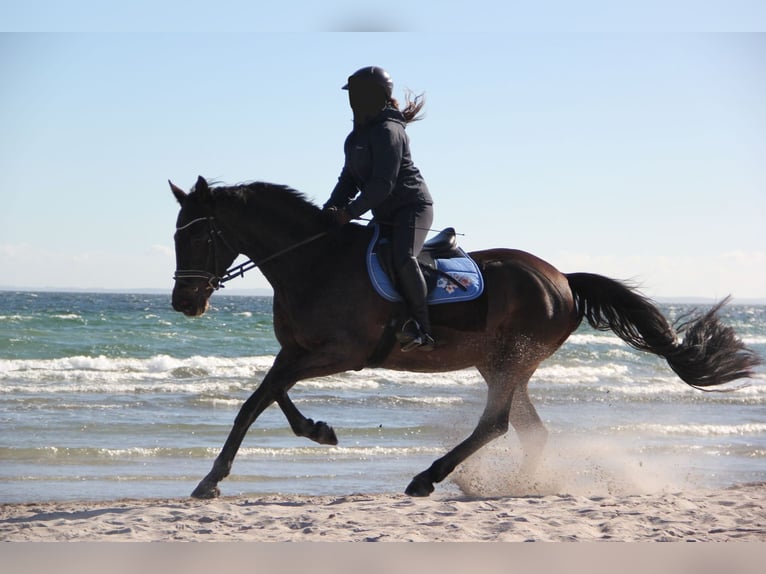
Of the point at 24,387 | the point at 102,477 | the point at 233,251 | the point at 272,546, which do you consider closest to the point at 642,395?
the point at 24,387

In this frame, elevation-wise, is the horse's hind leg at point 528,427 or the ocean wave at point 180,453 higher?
the horse's hind leg at point 528,427

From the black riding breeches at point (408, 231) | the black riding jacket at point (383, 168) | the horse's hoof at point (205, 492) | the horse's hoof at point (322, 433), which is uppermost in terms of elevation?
the black riding jacket at point (383, 168)

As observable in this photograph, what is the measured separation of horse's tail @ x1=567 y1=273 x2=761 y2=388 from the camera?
7264 millimetres

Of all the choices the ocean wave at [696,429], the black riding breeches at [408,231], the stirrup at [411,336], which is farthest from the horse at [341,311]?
the ocean wave at [696,429]

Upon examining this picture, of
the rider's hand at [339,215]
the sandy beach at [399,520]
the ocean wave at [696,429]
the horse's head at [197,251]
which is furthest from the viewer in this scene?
the ocean wave at [696,429]

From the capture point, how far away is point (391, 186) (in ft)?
20.4

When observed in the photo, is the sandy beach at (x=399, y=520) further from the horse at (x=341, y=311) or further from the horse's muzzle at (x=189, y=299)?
the horse's muzzle at (x=189, y=299)

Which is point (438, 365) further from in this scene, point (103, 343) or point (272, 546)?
point (103, 343)

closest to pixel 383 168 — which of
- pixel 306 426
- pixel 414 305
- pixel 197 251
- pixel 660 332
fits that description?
pixel 414 305

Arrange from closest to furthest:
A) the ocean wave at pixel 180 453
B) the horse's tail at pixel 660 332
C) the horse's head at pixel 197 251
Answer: the horse's head at pixel 197 251, the horse's tail at pixel 660 332, the ocean wave at pixel 180 453

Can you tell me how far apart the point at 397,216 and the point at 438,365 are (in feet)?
3.48

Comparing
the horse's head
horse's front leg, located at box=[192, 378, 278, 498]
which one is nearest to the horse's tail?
A: horse's front leg, located at box=[192, 378, 278, 498]

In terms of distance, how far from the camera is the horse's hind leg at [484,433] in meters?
6.68

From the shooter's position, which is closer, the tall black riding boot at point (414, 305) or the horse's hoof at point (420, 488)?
the tall black riding boot at point (414, 305)
